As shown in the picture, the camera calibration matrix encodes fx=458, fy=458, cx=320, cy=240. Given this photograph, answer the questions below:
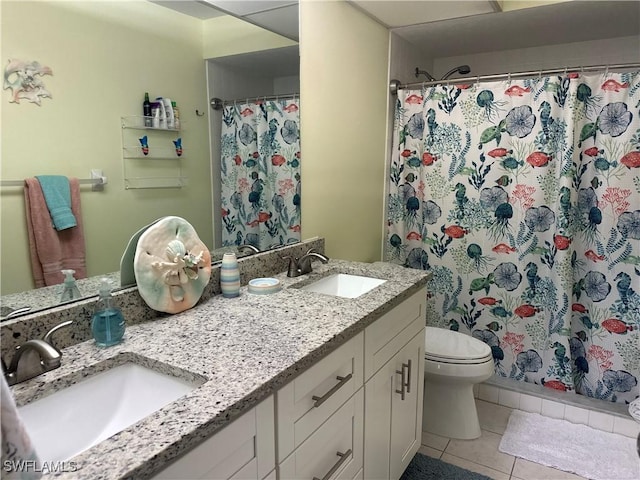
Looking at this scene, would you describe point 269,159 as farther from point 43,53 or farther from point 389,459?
point 389,459

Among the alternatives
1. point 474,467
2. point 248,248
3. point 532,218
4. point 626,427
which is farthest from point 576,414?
point 248,248

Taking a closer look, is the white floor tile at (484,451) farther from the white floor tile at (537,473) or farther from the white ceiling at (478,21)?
the white ceiling at (478,21)

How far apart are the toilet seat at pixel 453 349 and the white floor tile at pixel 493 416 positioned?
0.38 metres

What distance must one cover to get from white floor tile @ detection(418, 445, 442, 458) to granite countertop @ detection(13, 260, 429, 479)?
927 mm

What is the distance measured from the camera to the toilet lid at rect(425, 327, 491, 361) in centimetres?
217

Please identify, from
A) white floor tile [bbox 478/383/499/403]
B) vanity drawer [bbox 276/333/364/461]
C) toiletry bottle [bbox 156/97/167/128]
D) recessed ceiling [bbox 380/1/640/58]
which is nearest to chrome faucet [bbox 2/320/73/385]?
vanity drawer [bbox 276/333/364/461]

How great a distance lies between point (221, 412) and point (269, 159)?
4.16 feet

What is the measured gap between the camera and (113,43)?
4.05 ft

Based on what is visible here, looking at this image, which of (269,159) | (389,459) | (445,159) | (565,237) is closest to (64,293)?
(269,159)

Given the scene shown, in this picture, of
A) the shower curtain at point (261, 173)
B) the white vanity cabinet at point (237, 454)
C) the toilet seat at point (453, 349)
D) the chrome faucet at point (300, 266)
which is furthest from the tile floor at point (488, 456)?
the white vanity cabinet at point (237, 454)

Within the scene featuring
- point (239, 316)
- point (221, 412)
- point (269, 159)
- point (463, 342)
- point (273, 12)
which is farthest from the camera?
point (463, 342)

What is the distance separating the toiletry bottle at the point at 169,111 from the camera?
140 centimetres

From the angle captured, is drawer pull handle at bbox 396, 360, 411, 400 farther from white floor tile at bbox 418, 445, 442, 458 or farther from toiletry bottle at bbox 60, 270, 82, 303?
toiletry bottle at bbox 60, 270, 82, 303

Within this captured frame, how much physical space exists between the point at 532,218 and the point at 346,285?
1.16 m
